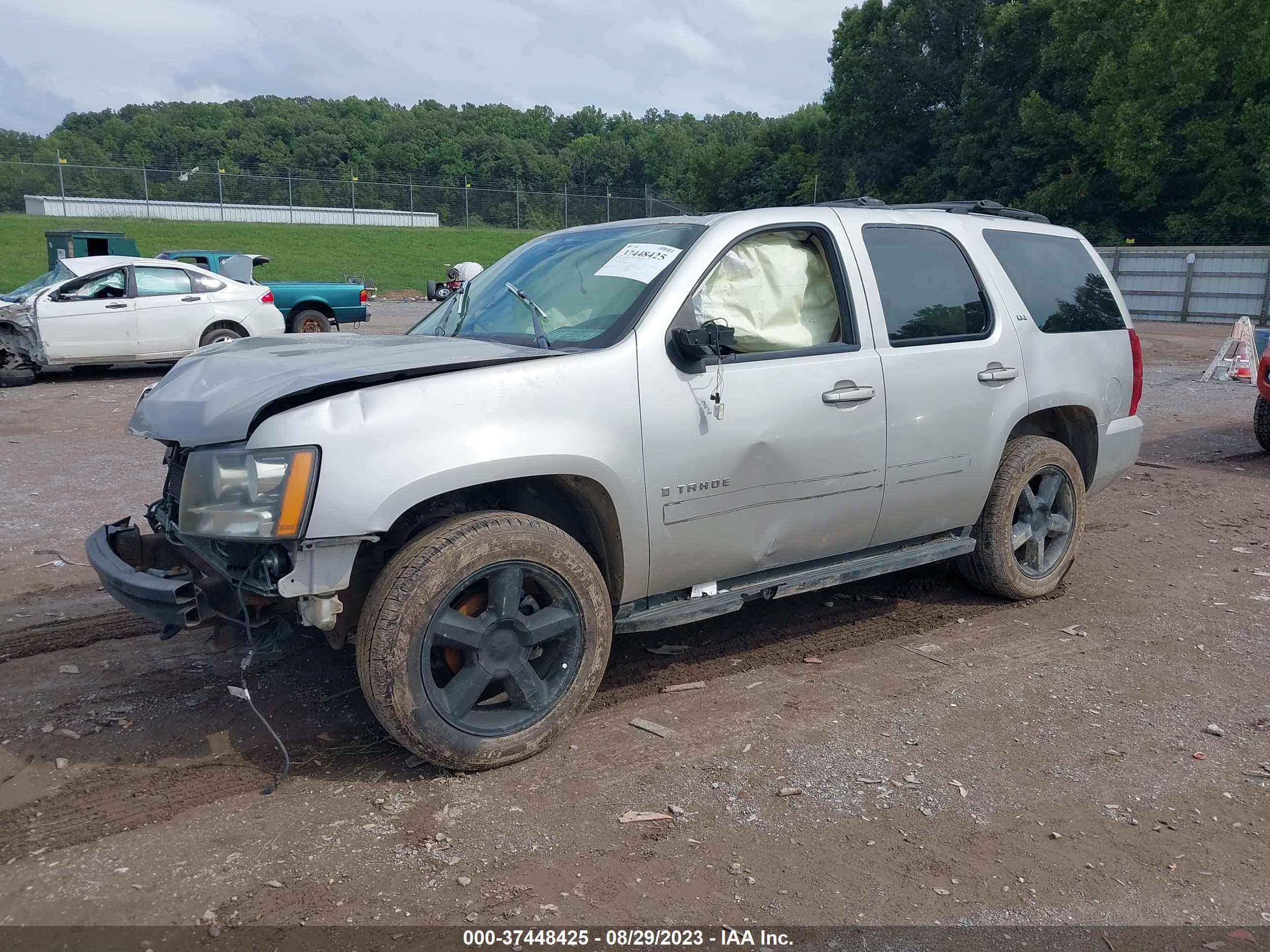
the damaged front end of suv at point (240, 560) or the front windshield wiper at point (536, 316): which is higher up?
the front windshield wiper at point (536, 316)

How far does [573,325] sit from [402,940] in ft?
7.54

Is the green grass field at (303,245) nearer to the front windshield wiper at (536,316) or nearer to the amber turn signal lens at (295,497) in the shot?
the front windshield wiper at (536,316)

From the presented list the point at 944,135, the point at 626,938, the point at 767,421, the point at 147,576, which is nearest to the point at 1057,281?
the point at 767,421

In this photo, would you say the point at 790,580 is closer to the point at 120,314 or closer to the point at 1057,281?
the point at 1057,281

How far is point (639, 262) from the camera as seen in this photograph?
4.12 metres

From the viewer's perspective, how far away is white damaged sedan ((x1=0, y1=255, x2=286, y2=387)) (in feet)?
43.7

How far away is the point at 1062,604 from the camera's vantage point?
5.42m

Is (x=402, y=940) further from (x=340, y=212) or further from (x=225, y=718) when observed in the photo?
(x=340, y=212)

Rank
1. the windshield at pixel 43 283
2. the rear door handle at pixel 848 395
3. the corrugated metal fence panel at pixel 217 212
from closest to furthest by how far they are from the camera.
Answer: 1. the rear door handle at pixel 848 395
2. the windshield at pixel 43 283
3. the corrugated metal fence panel at pixel 217 212

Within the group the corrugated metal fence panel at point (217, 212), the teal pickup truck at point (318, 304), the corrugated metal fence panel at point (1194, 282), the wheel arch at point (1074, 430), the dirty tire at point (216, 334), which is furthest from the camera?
the corrugated metal fence panel at point (217, 212)

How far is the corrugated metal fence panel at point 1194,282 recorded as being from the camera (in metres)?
27.1

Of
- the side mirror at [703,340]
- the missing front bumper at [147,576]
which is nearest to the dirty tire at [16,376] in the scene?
the missing front bumper at [147,576]

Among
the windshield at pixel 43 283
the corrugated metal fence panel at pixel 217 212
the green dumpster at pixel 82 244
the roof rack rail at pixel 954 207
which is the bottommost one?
the windshield at pixel 43 283

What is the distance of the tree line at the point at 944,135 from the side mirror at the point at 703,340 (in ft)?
132
